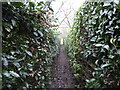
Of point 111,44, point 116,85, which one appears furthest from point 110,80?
point 111,44

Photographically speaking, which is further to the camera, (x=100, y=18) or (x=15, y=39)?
(x=100, y=18)

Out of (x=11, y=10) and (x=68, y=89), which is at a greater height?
(x=11, y=10)

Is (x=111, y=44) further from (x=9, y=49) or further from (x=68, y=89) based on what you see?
(x=68, y=89)

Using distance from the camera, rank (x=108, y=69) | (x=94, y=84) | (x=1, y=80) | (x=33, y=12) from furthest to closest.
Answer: (x=33, y=12)
(x=94, y=84)
(x=108, y=69)
(x=1, y=80)

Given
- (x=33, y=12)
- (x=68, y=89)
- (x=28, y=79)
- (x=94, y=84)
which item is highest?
(x=33, y=12)

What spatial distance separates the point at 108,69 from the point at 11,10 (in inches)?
61.4

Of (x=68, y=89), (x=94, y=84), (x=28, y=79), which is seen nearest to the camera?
(x=94, y=84)

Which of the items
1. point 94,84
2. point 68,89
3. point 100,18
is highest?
point 100,18

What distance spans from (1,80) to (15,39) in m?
0.62

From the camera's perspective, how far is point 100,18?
1884mm

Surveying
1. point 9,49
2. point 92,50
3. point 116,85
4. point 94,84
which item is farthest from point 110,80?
point 9,49

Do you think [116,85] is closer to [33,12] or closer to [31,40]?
[31,40]

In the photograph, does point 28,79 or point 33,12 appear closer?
point 28,79

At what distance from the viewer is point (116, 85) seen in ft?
5.05
